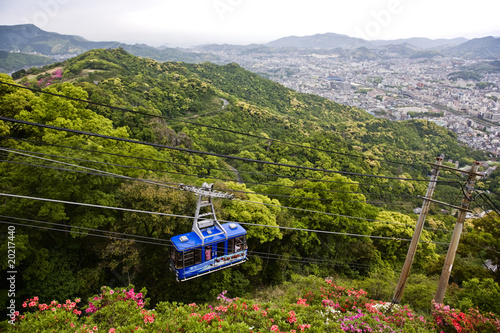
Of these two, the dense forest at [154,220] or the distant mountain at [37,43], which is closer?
the dense forest at [154,220]

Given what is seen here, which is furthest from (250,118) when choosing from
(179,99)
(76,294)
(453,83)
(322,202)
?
(453,83)

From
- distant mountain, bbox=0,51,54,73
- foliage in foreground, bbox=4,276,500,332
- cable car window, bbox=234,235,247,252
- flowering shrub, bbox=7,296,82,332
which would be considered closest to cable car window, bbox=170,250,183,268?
foliage in foreground, bbox=4,276,500,332

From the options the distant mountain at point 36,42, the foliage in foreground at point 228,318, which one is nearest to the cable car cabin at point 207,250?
the foliage in foreground at point 228,318

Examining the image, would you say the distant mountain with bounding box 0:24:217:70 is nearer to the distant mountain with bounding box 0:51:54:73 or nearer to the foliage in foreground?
the distant mountain with bounding box 0:51:54:73

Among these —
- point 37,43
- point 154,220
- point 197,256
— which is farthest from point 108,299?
point 37,43

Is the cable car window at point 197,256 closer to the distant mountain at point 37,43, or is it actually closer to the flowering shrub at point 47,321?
the flowering shrub at point 47,321

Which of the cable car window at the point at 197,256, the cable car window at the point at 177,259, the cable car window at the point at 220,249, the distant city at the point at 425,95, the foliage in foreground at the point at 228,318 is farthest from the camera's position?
the distant city at the point at 425,95

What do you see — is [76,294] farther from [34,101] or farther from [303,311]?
[34,101]

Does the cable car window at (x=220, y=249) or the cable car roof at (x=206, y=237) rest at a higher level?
the cable car roof at (x=206, y=237)

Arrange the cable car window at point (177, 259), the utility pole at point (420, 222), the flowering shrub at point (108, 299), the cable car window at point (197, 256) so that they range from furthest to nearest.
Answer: the cable car window at point (197, 256)
the cable car window at point (177, 259)
the utility pole at point (420, 222)
the flowering shrub at point (108, 299)
